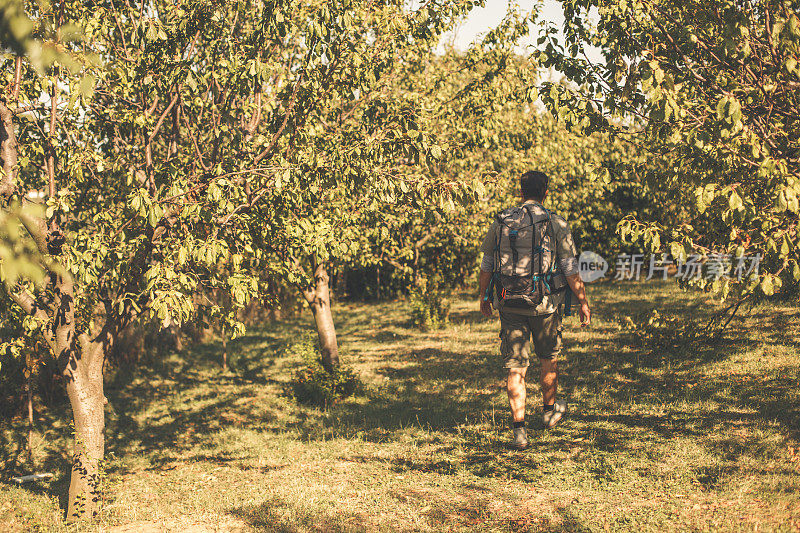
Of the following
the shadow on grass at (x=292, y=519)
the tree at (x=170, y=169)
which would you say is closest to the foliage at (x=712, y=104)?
the tree at (x=170, y=169)

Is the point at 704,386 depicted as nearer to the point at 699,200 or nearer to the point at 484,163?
the point at 699,200

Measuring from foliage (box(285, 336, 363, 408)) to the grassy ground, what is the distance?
0.32 metres

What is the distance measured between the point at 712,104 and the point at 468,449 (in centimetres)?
387

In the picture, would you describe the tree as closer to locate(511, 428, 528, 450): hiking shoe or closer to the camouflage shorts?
the camouflage shorts

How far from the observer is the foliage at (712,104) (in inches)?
151

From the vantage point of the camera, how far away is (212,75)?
19.3ft

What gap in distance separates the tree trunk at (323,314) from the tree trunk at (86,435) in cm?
442

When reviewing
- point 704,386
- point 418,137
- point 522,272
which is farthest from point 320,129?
point 704,386

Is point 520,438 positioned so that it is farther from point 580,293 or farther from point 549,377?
point 580,293

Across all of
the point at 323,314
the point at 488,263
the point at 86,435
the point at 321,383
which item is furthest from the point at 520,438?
the point at 323,314

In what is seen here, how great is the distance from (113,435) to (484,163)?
996 centimetres

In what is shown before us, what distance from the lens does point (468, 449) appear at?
6.24m

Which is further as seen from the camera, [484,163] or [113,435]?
[484,163]

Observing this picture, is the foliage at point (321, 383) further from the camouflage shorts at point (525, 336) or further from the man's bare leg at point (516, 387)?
the camouflage shorts at point (525, 336)
